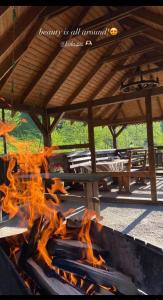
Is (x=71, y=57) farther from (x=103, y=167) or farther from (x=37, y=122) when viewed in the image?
(x=103, y=167)

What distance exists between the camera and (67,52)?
28.3ft

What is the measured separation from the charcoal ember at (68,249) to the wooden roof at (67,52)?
3324mm

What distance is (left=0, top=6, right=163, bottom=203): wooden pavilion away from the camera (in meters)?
6.12

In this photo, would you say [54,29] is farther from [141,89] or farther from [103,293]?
[103,293]

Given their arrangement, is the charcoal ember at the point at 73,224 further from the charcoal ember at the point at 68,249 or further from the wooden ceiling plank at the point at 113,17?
the wooden ceiling plank at the point at 113,17

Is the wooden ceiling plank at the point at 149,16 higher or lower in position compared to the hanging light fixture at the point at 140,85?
higher

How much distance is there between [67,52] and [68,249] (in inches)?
280

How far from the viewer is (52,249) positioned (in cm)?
303

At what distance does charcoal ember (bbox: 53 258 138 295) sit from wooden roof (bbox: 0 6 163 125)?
3.73 metres

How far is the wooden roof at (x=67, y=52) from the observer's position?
607cm

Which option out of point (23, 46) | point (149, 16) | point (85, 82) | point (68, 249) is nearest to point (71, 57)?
point (85, 82)

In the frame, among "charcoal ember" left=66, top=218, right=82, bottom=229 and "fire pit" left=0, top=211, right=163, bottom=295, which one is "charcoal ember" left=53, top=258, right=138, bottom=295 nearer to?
"fire pit" left=0, top=211, right=163, bottom=295

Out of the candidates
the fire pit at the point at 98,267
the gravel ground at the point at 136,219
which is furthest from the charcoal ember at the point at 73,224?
the gravel ground at the point at 136,219
